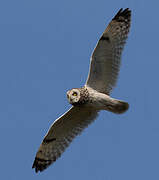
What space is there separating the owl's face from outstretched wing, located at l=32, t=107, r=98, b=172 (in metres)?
0.66

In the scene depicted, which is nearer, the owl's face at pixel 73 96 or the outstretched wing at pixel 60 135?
the owl's face at pixel 73 96

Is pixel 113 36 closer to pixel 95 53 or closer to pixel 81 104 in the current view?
pixel 95 53

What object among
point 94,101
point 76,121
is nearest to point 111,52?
point 94,101

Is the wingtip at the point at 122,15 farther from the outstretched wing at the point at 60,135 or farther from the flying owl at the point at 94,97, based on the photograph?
the outstretched wing at the point at 60,135

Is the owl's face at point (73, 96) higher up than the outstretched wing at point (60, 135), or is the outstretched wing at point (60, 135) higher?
the owl's face at point (73, 96)

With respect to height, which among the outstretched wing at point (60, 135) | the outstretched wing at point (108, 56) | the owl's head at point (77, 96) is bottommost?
the outstretched wing at point (60, 135)

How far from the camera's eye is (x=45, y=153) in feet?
31.1

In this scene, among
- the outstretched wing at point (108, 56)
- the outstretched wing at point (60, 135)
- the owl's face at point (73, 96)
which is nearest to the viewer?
the owl's face at point (73, 96)

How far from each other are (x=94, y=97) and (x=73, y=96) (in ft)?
1.34

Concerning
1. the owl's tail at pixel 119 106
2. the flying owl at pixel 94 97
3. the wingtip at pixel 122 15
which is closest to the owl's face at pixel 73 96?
the flying owl at pixel 94 97

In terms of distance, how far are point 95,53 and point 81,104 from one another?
1024 millimetres

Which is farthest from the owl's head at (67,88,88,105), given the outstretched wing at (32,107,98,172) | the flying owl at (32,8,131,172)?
the outstretched wing at (32,107,98,172)

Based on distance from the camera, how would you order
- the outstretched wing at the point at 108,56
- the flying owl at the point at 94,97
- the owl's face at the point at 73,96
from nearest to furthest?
the owl's face at the point at 73,96 < the flying owl at the point at 94,97 < the outstretched wing at the point at 108,56

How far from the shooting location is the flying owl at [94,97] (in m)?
8.53
